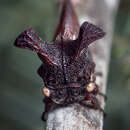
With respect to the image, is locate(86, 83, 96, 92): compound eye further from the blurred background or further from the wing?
the blurred background

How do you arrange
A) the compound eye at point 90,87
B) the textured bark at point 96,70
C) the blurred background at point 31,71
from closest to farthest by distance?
the textured bark at point 96,70 → the compound eye at point 90,87 → the blurred background at point 31,71

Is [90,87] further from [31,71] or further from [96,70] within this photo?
[31,71]

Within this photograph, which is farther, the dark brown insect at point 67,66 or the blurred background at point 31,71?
the blurred background at point 31,71

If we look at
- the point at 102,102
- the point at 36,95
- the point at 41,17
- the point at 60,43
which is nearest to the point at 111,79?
the point at 36,95

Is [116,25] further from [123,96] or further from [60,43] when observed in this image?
[60,43]

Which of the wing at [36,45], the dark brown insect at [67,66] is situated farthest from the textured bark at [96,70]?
the wing at [36,45]

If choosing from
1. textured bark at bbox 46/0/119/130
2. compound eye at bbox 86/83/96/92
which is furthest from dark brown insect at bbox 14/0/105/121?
textured bark at bbox 46/0/119/130

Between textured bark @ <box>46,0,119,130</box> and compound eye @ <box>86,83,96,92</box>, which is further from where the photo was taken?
compound eye @ <box>86,83,96,92</box>

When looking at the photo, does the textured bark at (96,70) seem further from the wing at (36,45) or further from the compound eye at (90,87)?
the wing at (36,45)
